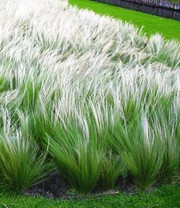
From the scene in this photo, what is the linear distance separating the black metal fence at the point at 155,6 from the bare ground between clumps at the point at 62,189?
386 inches

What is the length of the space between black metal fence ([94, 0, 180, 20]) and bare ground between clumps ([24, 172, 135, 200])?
9.79 metres

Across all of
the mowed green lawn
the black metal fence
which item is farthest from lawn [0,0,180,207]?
the black metal fence

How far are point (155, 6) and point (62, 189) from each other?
35.7 ft

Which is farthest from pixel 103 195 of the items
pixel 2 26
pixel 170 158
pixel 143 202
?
pixel 2 26

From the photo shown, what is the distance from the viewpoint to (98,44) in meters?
5.82

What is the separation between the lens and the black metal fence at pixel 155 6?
12.3m

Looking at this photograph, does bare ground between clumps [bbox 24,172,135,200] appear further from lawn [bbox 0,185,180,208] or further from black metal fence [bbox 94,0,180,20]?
black metal fence [bbox 94,0,180,20]

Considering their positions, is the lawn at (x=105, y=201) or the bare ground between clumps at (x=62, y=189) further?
the bare ground between clumps at (x=62, y=189)

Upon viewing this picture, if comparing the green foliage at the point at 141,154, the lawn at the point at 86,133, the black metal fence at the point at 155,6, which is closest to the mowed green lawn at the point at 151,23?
the black metal fence at the point at 155,6

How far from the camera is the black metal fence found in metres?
12.3

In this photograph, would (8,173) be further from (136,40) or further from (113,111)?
(136,40)

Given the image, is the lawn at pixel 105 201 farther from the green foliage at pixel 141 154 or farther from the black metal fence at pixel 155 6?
the black metal fence at pixel 155 6

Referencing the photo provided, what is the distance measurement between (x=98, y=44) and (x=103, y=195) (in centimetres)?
331

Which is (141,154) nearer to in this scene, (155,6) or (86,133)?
(86,133)
